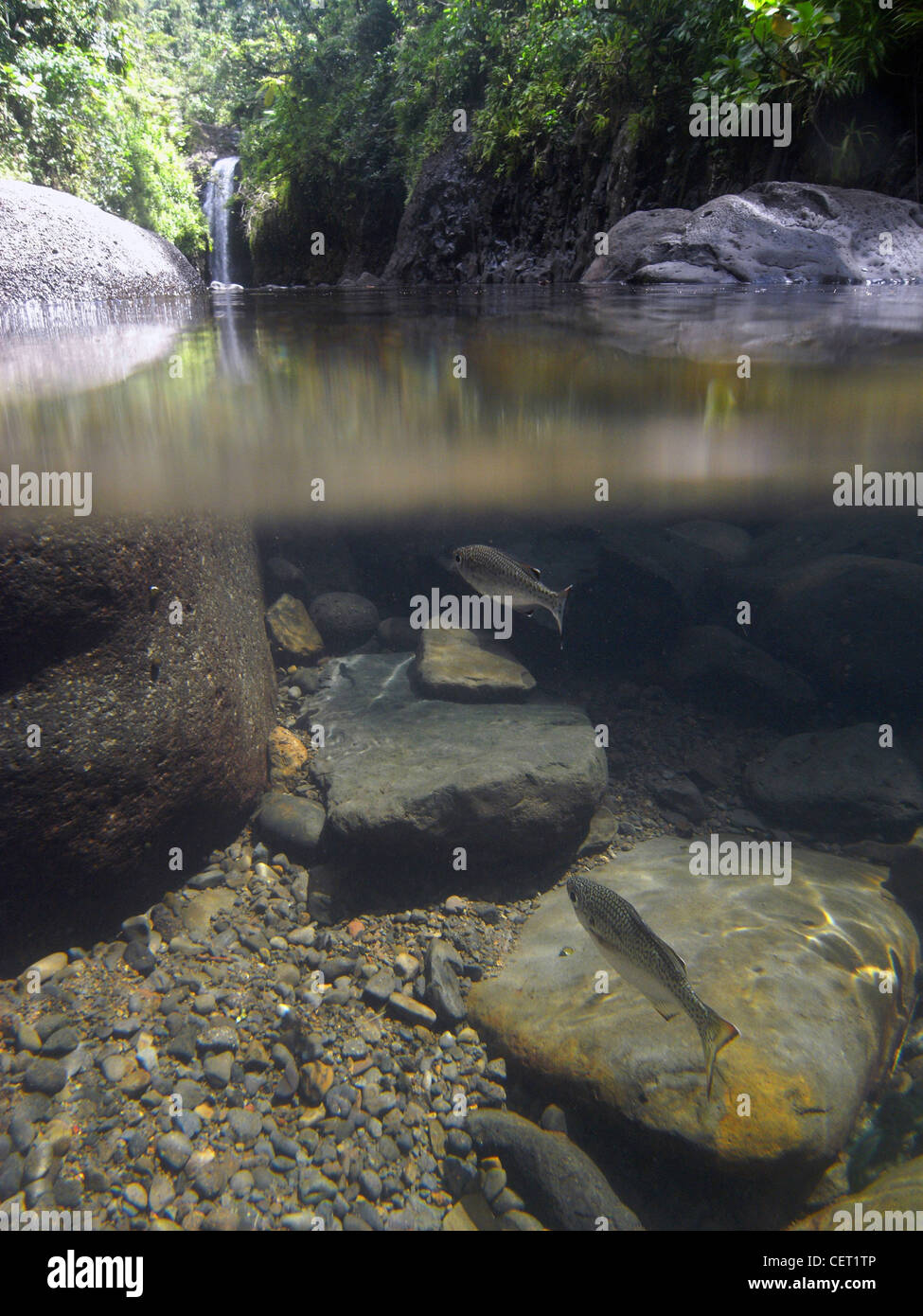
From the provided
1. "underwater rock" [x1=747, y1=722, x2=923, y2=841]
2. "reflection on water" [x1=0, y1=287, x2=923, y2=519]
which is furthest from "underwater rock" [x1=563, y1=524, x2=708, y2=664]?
"underwater rock" [x1=747, y1=722, x2=923, y2=841]

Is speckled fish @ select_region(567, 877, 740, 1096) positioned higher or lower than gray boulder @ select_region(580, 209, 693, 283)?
lower

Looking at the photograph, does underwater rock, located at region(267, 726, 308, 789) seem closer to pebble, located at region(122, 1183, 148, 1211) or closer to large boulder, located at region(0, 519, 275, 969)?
large boulder, located at region(0, 519, 275, 969)

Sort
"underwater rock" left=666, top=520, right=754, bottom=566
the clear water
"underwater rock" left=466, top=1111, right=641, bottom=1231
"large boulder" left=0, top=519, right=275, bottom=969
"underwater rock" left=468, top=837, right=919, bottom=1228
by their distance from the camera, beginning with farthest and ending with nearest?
"underwater rock" left=666, top=520, right=754, bottom=566
"large boulder" left=0, top=519, right=275, bottom=969
the clear water
"underwater rock" left=468, top=837, right=919, bottom=1228
"underwater rock" left=466, top=1111, right=641, bottom=1231

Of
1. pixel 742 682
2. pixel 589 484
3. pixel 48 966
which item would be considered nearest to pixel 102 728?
pixel 48 966

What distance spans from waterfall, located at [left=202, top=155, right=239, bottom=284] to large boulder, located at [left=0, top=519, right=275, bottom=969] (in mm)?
24530

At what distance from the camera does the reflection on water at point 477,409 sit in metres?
5.21

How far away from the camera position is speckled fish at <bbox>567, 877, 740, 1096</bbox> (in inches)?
112

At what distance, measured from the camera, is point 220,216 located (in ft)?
82.6

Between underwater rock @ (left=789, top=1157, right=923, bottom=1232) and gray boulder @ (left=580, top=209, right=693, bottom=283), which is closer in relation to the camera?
underwater rock @ (left=789, top=1157, right=923, bottom=1232)

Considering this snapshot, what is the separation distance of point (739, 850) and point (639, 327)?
17.0ft

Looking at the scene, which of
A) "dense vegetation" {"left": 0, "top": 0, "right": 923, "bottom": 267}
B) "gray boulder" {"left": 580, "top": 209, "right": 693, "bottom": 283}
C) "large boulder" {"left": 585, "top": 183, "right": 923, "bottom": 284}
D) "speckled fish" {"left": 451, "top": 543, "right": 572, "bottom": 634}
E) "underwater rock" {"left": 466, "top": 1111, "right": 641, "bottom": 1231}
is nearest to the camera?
"underwater rock" {"left": 466, "top": 1111, "right": 641, "bottom": 1231}

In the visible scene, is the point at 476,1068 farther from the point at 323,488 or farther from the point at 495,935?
the point at 323,488

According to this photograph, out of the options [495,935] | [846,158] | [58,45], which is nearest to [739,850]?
[495,935]

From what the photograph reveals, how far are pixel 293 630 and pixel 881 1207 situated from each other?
6298mm
